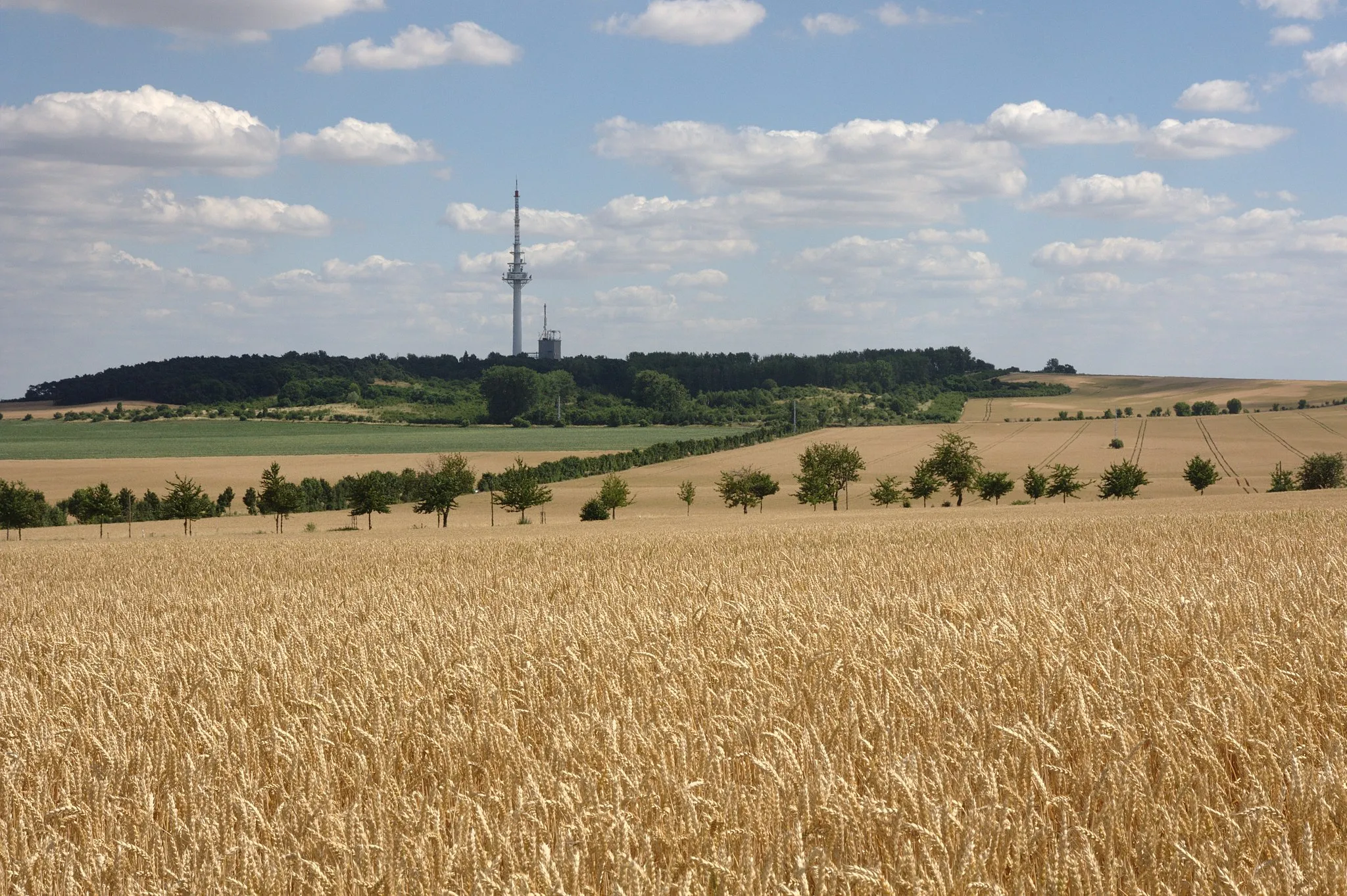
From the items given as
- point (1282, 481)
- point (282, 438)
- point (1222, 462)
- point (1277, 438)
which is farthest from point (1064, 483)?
point (282, 438)

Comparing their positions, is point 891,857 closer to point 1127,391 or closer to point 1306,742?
point 1306,742

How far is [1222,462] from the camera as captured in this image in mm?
98062

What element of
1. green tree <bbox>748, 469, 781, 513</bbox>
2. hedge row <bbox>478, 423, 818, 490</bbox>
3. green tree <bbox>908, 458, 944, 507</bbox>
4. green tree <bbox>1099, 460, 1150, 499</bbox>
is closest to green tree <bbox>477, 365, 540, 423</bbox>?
hedge row <bbox>478, 423, 818, 490</bbox>

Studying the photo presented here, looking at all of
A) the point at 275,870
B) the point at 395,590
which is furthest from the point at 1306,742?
the point at 395,590

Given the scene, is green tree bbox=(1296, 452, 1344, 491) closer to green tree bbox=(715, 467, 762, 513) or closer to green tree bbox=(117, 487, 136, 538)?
green tree bbox=(715, 467, 762, 513)

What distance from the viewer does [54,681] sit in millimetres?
7613

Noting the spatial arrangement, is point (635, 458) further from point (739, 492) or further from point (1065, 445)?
point (1065, 445)

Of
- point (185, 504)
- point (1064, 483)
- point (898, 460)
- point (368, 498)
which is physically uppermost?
point (898, 460)

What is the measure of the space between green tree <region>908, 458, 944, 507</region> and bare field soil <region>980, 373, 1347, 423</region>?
67347 mm

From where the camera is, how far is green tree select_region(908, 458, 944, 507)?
82.7 m

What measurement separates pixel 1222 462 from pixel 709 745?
349 ft

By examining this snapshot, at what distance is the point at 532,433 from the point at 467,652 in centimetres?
16184

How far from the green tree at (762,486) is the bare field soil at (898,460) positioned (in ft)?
3.30

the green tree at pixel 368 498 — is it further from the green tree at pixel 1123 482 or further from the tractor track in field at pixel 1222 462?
the tractor track in field at pixel 1222 462
